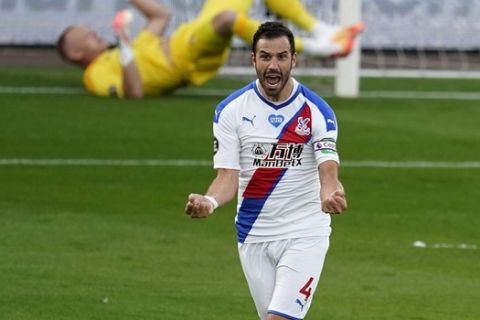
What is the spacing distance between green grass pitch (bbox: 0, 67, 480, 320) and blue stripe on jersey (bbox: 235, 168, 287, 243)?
1954 mm

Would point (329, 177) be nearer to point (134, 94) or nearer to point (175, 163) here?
point (175, 163)

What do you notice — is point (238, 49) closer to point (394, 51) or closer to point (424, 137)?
point (394, 51)

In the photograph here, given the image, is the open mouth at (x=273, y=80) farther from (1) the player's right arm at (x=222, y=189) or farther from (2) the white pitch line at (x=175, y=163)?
(2) the white pitch line at (x=175, y=163)

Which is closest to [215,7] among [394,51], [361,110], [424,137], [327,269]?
[361,110]

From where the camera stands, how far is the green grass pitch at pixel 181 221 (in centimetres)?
1010

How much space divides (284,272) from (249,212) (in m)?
0.42

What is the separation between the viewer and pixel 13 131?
17.3 m

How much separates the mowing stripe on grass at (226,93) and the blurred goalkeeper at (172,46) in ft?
1.47

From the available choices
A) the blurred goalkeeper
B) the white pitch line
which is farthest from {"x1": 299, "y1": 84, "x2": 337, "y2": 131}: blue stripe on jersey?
the blurred goalkeeper

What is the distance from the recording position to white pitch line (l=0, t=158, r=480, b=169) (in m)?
15.6

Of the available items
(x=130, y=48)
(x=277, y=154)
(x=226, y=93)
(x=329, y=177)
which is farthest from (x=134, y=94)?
(x=329, y=177)

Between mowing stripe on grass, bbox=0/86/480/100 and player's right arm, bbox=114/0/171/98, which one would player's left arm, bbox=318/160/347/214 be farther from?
mowing stripe on grass, bbox=0/86/480/100

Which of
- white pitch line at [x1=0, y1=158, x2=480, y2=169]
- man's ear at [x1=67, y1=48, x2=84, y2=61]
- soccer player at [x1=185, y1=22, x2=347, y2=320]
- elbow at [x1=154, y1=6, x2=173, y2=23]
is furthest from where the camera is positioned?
man's ear at [x1=67, y1=48, x2=84, y2=61]

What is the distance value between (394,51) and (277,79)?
54.8 feet
